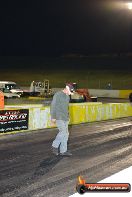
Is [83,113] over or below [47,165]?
over

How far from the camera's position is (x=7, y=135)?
15.9m

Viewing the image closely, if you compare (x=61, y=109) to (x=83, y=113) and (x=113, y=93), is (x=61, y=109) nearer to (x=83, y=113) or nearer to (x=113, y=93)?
(x=83, y=113)

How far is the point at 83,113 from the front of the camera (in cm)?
2250

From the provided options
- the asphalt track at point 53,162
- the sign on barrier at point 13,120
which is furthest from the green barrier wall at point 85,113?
the asphalt track at point 53,162

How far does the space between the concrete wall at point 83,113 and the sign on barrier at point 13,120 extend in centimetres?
41

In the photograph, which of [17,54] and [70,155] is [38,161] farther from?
[17,54]

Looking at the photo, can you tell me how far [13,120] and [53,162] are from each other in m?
5.96

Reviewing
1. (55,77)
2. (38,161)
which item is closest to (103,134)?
(38,161)

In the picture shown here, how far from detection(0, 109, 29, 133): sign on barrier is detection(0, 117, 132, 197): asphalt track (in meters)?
0.39

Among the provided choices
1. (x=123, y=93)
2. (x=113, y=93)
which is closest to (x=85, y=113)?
(x=123, y=93)

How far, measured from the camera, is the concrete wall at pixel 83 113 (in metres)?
17.8

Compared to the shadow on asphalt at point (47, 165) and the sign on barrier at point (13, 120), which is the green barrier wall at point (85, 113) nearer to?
the sign on barrier at point (13, 120)

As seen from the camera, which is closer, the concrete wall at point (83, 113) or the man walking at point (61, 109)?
the man walking at point (61, 109)

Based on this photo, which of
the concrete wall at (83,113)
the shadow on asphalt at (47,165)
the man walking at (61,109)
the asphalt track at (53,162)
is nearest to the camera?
the asphalt track at (53,162)
